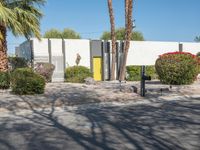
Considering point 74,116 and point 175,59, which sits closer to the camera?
point 74,116

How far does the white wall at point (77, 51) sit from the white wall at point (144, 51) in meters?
4.43

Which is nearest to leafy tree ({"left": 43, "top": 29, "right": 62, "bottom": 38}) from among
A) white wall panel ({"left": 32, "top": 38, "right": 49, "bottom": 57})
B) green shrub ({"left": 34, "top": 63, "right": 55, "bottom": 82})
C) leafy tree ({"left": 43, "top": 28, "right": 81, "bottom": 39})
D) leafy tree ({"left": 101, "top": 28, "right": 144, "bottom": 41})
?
leafy tree ({"left": 43, "top": 28, "right": 81, "bottom": 39})

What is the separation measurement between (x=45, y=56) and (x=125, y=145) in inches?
929

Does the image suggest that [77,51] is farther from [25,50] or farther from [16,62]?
[16,62]

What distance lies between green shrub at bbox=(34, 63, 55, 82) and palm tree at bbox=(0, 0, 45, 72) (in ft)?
18.6

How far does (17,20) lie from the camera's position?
2081 centimetres

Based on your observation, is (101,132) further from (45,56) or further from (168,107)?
(45,56)

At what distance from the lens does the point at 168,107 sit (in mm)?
12938

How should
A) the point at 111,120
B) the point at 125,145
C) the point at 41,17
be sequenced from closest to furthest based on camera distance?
the point at 125,145 → the point at 111,120 → the point at 41,17

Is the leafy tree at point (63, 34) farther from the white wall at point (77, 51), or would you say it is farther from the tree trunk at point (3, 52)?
the tree trunk at point (3, 52)

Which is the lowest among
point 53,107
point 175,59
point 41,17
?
point 53,107

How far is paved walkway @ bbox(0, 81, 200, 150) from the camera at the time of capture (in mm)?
7652

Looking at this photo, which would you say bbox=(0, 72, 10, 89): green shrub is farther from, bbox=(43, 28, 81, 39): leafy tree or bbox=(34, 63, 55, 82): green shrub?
bbox=(43, 28, 81, 39): leafy tree

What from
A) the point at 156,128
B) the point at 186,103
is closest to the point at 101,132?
the point at 156,128
